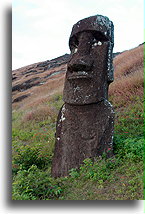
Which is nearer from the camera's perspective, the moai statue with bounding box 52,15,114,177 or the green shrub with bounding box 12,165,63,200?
the green shrub with bounding box 12,165,63,200

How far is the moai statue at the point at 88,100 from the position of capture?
411 cm

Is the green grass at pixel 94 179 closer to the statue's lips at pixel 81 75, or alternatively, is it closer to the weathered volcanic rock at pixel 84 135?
the weathered volcanic rock at pixel 84 135

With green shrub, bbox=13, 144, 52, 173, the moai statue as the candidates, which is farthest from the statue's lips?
green shrub, bbox=13, 144, 52, 173

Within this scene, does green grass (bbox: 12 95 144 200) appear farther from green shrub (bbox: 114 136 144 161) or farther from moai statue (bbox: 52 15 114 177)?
moai statue (bbox: 52 15 114 177)

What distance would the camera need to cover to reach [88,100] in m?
4.08

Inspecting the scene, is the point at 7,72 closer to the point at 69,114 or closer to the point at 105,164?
the point at 69,114

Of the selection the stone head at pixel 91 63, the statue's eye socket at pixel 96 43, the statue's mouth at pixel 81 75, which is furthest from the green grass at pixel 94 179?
the statue's eye socket at pixel 96 43

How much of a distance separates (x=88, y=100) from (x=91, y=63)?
652 millimetres

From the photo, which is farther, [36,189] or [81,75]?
[81,75]

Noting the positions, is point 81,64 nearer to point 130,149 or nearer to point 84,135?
point 84,135

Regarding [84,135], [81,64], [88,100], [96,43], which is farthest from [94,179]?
[96,43]

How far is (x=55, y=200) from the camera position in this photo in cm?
336

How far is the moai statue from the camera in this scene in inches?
162

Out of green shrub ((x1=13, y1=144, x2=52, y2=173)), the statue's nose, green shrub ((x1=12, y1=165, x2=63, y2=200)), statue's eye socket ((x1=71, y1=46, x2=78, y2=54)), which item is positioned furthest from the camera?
green shrub ((x1=13, y1=144, x2=52, y2=173))
